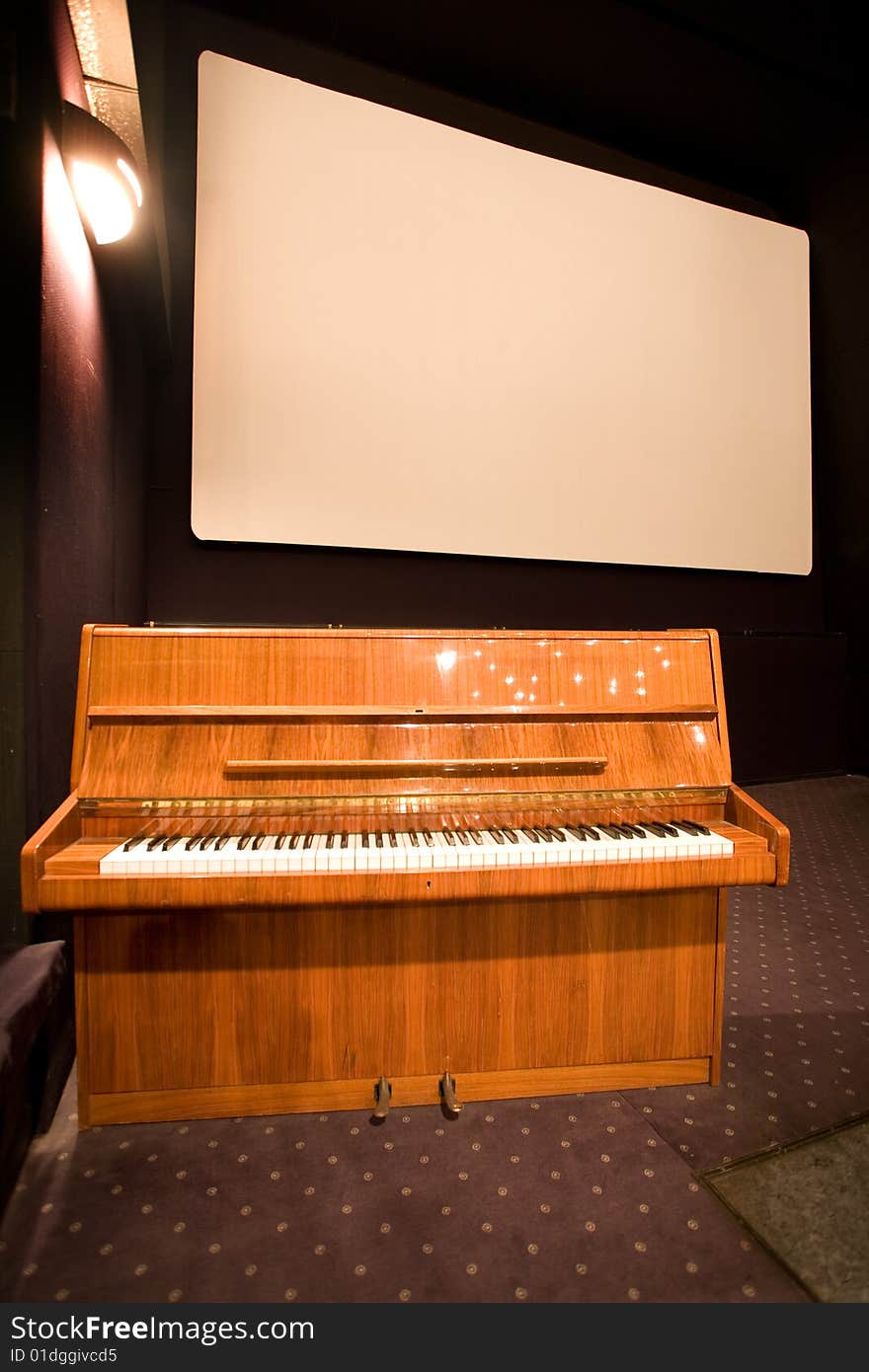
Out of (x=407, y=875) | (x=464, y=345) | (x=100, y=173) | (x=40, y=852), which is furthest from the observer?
(x=464, y=345)

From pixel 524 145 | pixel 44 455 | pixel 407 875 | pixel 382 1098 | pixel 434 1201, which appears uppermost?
pixel 524 145

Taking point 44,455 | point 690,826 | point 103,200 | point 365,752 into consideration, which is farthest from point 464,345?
point 690,826

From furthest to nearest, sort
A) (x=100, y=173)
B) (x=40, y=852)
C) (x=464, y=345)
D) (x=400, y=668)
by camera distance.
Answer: (x=464, y=345)
(x=100, y=173)
(x=400, y=668)
(x=40, y=852)

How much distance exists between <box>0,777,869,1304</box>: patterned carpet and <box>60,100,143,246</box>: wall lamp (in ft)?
8.30

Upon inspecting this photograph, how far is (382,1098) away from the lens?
1.58 metres

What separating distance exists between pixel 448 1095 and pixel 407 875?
67 centimetres

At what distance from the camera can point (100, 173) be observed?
1847 mm

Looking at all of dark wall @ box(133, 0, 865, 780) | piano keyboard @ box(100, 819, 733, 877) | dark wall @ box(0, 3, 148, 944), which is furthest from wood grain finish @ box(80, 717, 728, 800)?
dark wall @ box(133, 0, 865, 780)

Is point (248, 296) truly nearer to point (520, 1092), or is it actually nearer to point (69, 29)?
point (69, 29)

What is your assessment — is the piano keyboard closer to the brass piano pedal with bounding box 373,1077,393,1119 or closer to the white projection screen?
the brass piano pedal with bounding box 373,1077,393,1119

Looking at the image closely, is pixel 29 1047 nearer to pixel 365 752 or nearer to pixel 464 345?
pixel 365 752

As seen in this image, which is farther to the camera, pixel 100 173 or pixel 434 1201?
pixel 100 173

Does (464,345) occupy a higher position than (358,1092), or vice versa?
(464,345)

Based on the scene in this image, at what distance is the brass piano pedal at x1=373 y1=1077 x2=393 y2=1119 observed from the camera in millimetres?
1560
